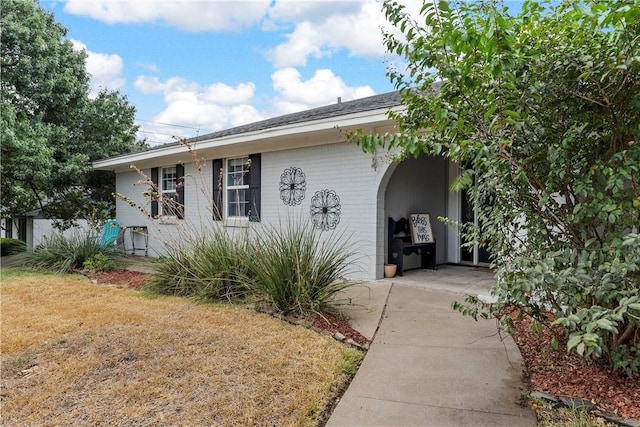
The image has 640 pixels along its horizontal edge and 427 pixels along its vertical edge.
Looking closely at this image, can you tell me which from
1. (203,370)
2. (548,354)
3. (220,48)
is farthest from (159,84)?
(548,354)

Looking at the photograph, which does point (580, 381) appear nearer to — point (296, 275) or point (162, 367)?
point (296, 275)

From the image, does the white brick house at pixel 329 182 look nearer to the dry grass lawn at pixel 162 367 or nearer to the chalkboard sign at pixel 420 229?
the chalkboard sign at pixel 420 229

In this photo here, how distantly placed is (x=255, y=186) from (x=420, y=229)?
3.29 m

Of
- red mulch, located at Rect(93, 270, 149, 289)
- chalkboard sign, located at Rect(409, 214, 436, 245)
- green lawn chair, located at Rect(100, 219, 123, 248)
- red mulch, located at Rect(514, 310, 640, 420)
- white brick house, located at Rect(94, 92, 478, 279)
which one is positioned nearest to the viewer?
red mulch, located at Rect(514, 310, 640, 420)

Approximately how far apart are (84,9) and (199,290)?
6.18 m

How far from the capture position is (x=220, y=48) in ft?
28.5

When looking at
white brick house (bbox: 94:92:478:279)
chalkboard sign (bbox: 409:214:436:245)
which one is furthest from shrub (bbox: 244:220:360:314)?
chalkboard sign (bbox: 409:214:436:245)

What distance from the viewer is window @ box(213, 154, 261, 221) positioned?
7.82 metres

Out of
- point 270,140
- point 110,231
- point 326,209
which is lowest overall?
point 110,231

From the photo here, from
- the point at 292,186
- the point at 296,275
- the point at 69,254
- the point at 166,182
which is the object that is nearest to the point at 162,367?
the point at 296,275

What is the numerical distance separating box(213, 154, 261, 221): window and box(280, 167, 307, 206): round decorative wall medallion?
0.65m

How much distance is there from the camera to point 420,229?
689cm

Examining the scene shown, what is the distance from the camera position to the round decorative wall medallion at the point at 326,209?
6.60 meters

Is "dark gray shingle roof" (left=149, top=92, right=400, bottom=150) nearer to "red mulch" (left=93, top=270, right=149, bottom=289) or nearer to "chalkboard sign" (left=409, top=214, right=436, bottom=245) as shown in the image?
"chalkboard sign" (left=409, top=214, right=436, bottom=245)
